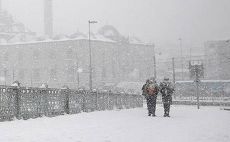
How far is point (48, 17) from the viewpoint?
313ft

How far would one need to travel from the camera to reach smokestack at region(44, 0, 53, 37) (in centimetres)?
9506

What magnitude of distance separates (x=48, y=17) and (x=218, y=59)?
120ft

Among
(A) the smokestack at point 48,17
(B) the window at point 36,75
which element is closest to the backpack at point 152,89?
(B) the window at point 36,75

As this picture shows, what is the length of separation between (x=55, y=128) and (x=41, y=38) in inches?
3075

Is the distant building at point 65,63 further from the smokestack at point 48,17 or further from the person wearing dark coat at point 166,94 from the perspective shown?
the person wearing dark coat at point 166,94

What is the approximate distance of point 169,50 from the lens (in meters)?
147

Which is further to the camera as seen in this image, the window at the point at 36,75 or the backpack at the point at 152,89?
the window at the point at 36,75

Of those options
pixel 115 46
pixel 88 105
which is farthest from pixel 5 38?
pixel 88 105

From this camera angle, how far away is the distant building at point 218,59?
81894 mm

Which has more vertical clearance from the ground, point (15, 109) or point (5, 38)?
point (5, 38)

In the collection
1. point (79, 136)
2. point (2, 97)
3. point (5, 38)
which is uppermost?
point (5, 38)

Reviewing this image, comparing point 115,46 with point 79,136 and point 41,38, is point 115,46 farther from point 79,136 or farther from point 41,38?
point 79,136

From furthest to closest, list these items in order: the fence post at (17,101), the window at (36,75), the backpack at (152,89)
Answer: the window at (36,75), the backpack at (152,89), the fence post at (17,101)

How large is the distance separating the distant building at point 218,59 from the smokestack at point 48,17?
32.8 m
